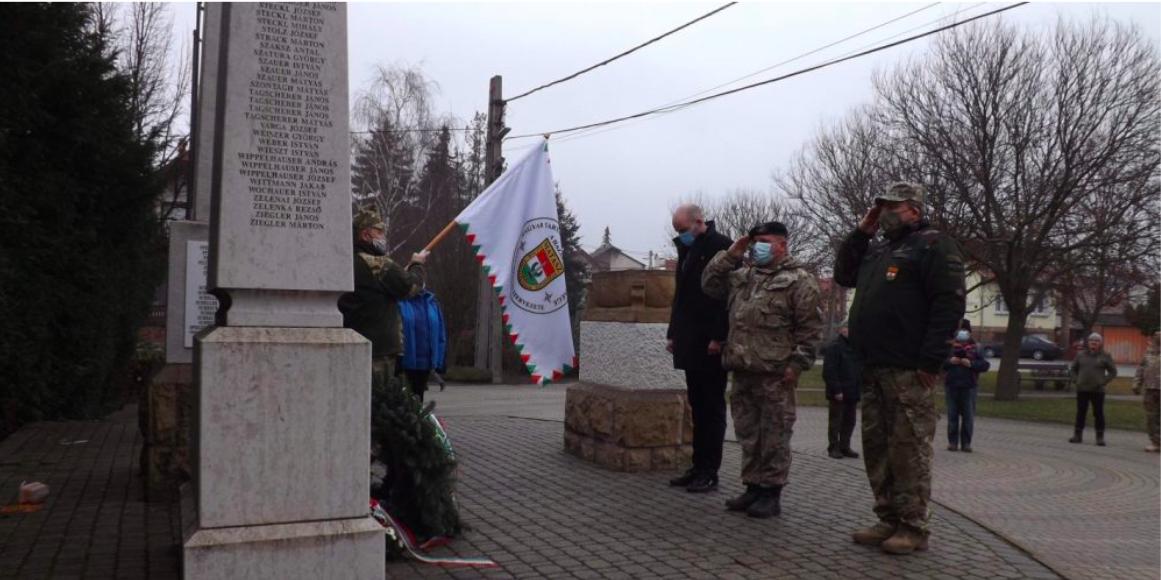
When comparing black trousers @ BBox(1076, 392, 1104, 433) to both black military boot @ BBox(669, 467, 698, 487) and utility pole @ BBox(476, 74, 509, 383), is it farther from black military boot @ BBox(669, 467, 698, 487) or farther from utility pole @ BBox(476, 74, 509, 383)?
utility pole @ BBox(476, 74, 509, 383)

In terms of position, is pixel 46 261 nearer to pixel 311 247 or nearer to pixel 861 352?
pixel 311 247

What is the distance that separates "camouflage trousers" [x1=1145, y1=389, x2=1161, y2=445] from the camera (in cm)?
1393

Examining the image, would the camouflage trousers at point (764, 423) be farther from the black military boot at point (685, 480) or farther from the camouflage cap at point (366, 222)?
the camouflage cap at point (366, 222)

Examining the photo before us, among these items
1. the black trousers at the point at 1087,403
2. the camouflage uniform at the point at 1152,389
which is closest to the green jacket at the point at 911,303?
the camouflage uniform at the point at 1152,389

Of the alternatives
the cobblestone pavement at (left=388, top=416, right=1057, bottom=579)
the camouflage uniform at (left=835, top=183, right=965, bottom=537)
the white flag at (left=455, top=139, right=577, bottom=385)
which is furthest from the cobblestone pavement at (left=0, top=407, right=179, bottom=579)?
the camouflage uniform at (left=835, top=183, right=965, bottom=537)

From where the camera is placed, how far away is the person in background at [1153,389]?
13969 millimetres

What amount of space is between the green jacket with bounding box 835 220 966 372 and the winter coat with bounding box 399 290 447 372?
4255mm

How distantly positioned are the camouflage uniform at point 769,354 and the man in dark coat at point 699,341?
1.73 ft

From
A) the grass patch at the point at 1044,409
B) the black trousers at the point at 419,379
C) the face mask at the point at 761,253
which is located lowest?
the grass patch at the point at 1044,409

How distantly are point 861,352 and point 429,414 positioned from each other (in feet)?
8.42

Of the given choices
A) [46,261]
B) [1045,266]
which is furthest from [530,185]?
[1045,266]

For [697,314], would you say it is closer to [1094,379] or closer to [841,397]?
[841,397]

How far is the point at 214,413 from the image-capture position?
407cm

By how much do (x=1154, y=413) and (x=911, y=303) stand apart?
10.8 m
